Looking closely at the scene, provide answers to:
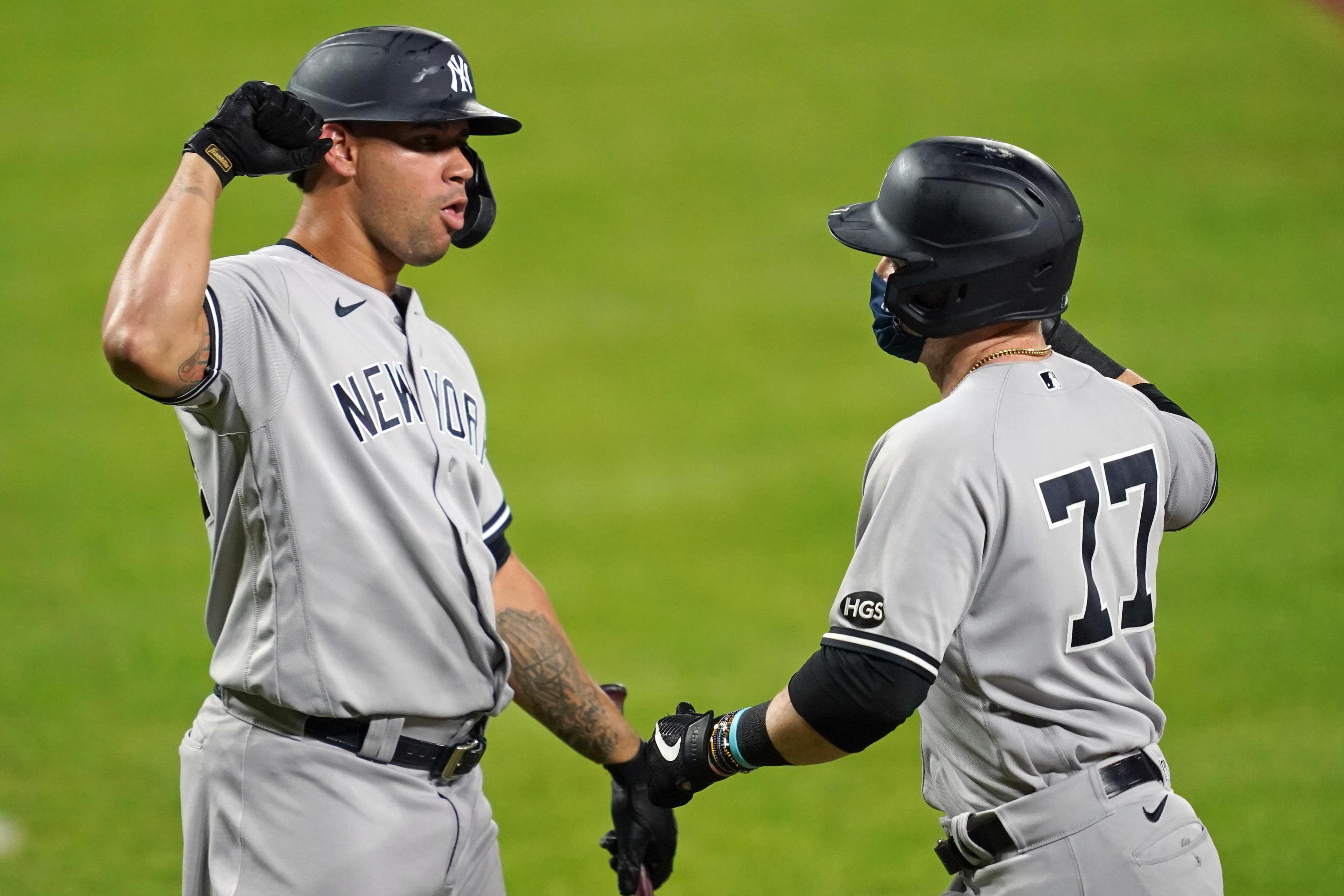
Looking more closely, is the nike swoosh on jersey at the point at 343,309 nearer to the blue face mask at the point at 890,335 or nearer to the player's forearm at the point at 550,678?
the player's forearm at the point at 550,678

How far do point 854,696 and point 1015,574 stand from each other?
0.39m

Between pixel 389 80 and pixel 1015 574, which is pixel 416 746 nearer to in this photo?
pixel 1015 574

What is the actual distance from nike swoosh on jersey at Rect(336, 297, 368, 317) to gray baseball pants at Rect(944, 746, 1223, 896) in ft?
5.91

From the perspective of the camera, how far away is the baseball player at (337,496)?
303cm

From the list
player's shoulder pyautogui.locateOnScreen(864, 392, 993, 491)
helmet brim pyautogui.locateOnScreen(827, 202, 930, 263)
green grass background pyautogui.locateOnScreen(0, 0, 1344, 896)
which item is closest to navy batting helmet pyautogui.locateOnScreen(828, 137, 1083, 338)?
helmet brim pyautogui.locateOnScreen(827, 202, 930, 263)

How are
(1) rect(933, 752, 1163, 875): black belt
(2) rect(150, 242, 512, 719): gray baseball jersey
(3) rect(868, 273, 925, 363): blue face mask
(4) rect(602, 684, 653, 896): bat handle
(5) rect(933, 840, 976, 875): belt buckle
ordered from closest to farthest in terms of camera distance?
(1) rect(933, 752, 1163, 875): black belt, (5) rect(933, 840, 976, 875): belt buckle, (2) rect(150, 242, 512, 719): gray baseball jersey, (3) rect(868, 273, 925, 363): blue face mask, (4) rect(602, 684, 653, 896): bat handle

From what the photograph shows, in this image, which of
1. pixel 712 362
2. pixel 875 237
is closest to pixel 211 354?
pixel 875 237

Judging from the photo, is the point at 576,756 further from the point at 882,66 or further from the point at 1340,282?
the point at 882,66

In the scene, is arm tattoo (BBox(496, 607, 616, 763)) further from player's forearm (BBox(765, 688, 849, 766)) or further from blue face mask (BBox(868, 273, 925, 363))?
blue face mask (BBox(868, 273, 925, 363))

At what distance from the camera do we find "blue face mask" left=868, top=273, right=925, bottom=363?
124 inches

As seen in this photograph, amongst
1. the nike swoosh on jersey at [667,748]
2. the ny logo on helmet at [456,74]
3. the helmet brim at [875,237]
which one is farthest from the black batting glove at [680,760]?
the ny logo on helmet at [456,74]

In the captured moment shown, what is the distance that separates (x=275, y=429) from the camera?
3.04m

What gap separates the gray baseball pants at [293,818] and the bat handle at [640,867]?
0.80 meters

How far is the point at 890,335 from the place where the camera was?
3.19 m
